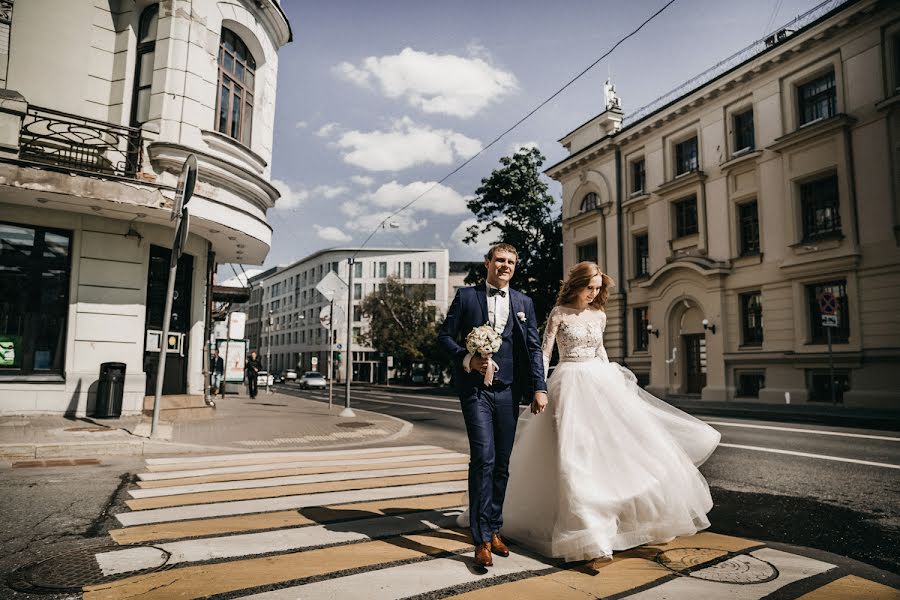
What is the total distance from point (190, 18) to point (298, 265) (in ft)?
267

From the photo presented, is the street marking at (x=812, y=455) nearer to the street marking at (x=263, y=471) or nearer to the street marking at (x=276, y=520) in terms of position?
the street marking at (x=263, y=471)

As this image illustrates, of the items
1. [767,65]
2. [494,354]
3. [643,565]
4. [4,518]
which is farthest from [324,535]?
[767,65]

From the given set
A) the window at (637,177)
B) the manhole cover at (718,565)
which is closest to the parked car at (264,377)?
the window at (637,177)

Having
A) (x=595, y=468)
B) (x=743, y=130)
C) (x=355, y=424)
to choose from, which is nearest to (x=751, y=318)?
(x=743, y=130)

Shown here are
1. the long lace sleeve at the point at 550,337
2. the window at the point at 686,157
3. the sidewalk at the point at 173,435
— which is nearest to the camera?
the long lace sleeve at the point at 550,337

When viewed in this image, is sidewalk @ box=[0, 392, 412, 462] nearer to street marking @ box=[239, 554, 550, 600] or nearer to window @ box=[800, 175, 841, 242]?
street marking @ box=[239, 554, 550, 600]

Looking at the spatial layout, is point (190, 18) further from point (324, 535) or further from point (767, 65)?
point (767, 65)

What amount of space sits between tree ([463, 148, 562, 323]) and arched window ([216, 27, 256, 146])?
81.8 feet

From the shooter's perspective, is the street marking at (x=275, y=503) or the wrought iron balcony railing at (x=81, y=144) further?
the wrought iron balcony railing at (x=81, y=144)

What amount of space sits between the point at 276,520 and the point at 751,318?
2237 cm

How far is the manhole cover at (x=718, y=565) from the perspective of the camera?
3174 mm

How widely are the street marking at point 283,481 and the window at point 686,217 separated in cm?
2198

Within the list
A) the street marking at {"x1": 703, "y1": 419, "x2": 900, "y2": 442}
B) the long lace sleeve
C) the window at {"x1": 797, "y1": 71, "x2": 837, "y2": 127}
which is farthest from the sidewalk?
the window at {"x1": 797, "y1": 71, "x2": 837, "y2": 127}

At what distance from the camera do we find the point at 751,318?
22.3m
